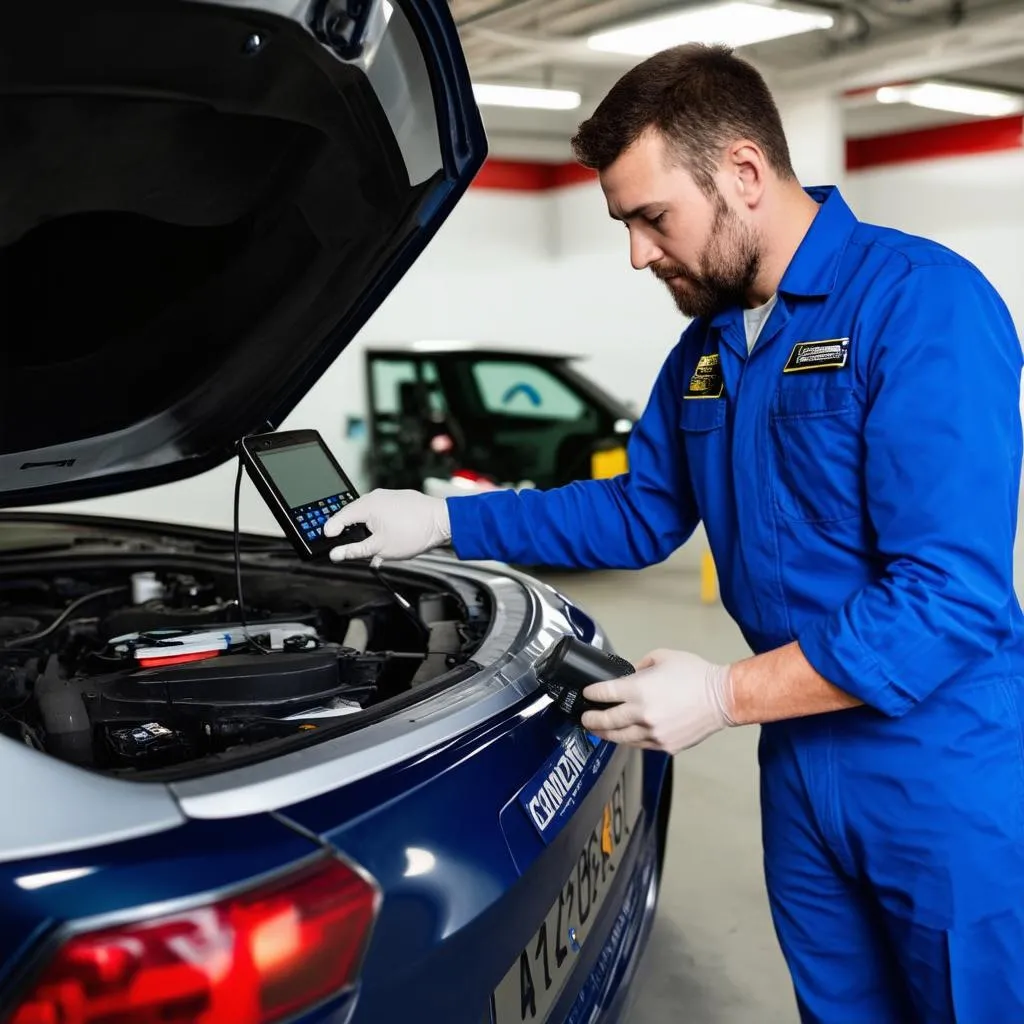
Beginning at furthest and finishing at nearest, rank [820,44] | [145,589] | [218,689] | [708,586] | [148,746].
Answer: [820,44] < [708,586] < [145,589] < [218,689] < [148,746]

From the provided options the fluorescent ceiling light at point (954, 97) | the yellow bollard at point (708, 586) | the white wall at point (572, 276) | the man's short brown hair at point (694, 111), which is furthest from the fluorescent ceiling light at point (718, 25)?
the man's short brown hair at point (694, 111)

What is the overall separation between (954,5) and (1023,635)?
21.4ft

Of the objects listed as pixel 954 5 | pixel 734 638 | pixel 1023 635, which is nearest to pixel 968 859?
pixel 1023 635

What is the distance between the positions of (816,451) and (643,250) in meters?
0.35

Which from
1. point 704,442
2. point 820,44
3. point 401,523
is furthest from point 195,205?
point 820,44

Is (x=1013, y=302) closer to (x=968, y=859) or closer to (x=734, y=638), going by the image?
(x=734, y=638)

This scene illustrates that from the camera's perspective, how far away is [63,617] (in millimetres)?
1646

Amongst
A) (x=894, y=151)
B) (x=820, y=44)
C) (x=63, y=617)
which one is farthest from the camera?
(x=894, y=151)

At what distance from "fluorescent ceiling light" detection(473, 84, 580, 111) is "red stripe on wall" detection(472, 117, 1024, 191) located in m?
0.63

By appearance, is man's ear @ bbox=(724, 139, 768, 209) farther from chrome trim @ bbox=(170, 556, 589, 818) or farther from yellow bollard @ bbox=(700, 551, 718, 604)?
yellow bollard @ bbox=(700, 551, 718, 604)

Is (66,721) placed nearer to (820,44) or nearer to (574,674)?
(574,674)

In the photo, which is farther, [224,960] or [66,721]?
[66,721]

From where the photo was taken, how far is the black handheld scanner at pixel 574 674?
1.26m

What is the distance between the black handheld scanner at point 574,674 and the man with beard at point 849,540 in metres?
0.02
